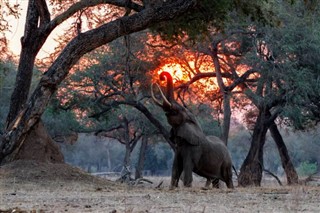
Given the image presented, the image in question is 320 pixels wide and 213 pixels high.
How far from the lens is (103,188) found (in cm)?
1481

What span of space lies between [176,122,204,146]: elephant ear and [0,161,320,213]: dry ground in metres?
1.87

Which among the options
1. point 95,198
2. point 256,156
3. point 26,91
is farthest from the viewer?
point 256,156

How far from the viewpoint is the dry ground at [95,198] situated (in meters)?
9.59

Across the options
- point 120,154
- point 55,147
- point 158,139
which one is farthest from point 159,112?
point 120,154

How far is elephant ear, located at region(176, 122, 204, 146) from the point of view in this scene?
616 inches

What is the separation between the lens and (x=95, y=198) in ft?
38.0

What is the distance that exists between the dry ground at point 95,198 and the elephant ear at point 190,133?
6.12 ft

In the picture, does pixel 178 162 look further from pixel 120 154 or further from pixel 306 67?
pixel 120 154

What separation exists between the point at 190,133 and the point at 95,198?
4.52 meters

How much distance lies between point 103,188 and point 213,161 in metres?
3.01

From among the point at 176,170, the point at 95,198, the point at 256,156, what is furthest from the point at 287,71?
the point at 95,198

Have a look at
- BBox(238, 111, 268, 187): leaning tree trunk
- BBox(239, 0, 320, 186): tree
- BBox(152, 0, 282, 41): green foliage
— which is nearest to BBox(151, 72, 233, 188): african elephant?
BBox(152, 0, 282, 41): green foliage

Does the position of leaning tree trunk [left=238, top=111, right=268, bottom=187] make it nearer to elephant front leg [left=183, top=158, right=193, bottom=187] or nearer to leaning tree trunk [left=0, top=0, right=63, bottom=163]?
leaning tree trunk [left=0, top=0, right=63, bottom=163]

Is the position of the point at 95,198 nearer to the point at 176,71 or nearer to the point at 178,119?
the point at 178,119
